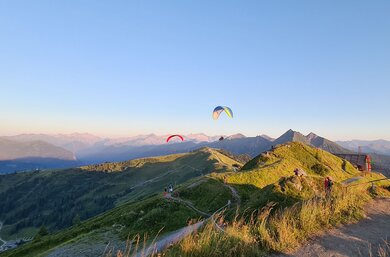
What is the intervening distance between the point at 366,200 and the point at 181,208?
2241 cm

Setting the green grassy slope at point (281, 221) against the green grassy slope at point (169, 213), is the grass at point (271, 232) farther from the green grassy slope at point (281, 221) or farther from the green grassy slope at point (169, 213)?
the green grassy slope at point (169, 213)

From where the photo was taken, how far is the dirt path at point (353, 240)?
1283 cm

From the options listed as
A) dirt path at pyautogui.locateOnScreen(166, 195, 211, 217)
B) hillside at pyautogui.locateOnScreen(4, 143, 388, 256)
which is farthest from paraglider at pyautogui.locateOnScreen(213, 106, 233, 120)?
dirt path at pyautogui.locateOnScreen(166, 195, 211, 217)

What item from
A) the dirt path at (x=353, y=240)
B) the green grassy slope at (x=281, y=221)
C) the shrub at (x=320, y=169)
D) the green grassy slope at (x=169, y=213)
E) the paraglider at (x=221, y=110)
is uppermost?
the paraglider at (x=221, y=110)

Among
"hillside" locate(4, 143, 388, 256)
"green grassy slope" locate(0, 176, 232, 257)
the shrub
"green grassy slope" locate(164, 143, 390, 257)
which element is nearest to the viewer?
"green grassy slope" locate(164, 143, 390, 257)

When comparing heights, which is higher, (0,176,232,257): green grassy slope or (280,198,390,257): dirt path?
(280,198,390,257): dirt path

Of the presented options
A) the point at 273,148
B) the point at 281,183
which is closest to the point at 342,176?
the point at 273,148

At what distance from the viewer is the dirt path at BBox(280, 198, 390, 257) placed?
12831 millimetres

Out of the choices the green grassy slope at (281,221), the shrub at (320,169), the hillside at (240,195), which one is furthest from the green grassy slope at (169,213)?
the shrub at (320,169)

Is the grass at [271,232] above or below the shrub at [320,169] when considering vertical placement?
above

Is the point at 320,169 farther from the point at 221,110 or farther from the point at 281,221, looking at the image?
the point at 281,221

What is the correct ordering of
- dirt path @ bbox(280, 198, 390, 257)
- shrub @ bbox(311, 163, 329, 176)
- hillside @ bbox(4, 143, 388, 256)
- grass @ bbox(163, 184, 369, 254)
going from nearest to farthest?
grass @ bbox(163, 184, 369, 254) < dirt path @ bbox(280, 198, 390, 257) < hillside @ bbox(4, 143, 388, 256) < shrub @ bbox(311, 163, 329, 176)

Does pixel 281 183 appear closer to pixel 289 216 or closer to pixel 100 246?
pixel 289 216

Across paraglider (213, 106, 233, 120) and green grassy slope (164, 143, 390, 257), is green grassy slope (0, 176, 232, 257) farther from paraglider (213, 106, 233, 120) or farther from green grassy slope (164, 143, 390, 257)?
paraglider (213, 106, 233, 120)
